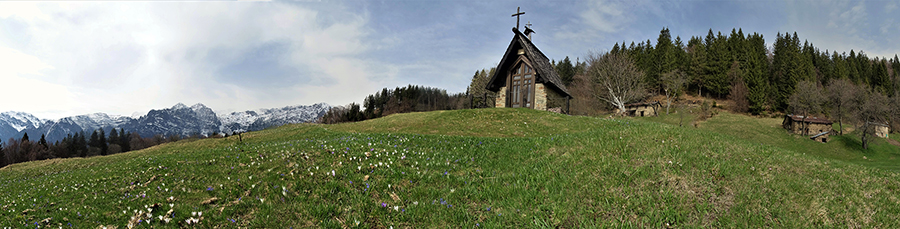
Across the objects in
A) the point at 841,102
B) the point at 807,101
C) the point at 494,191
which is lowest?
the point at 494,191

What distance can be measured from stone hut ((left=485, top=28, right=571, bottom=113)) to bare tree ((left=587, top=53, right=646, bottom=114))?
100ft

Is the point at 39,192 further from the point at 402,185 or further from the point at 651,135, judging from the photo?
the point at 651,135

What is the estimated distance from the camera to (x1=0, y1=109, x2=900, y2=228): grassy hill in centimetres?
586

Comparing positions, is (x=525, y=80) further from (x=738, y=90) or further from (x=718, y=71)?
(x=718, y=71)

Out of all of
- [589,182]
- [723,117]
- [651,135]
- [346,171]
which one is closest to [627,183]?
[589,182]

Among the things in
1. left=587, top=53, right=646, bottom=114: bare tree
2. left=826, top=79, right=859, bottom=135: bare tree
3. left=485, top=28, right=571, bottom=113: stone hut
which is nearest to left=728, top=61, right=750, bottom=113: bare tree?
left=826, top=79, right=859, bottom=135: bare tree

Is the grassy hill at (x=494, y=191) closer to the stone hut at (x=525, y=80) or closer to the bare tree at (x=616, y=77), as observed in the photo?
the stone hut at (x=525, y=80)

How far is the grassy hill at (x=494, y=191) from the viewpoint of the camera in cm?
586

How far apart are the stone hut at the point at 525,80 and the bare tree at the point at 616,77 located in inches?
1205

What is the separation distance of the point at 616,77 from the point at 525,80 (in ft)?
116

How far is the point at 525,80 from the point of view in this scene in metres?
33.4

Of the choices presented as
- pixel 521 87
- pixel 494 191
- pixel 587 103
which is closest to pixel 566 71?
pixel 587 103

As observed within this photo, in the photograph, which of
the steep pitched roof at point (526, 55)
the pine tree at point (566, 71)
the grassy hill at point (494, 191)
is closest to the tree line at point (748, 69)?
the pine tree at point (566, 71)

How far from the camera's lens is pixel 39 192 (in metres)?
11.0
